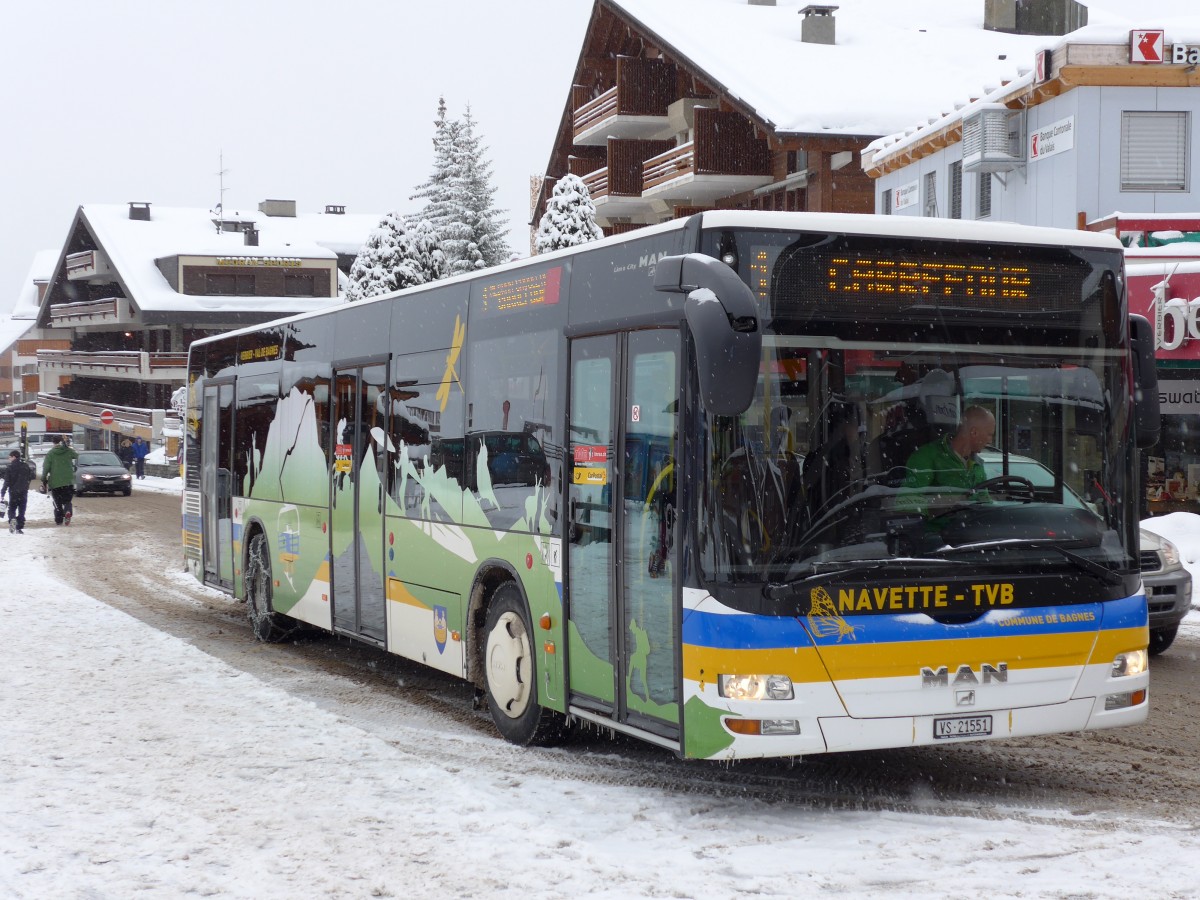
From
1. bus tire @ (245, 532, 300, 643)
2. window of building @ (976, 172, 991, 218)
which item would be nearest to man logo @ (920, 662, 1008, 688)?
bus tire @ (245, 532, 300, 643)

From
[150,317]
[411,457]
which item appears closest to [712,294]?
[411,457]

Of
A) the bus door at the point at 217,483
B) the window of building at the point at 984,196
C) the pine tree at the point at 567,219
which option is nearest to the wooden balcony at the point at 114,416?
the pine tree at the point at 567,219

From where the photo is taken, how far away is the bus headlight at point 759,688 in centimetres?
690

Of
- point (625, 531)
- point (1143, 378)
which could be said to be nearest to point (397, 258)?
point (625, 531)

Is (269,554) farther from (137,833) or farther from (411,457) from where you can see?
(137,833)

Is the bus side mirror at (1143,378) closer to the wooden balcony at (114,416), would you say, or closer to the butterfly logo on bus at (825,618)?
the butterfly logo on bus at (825,618)

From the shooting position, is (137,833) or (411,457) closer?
(137,833)

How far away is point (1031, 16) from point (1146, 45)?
23.6 metres

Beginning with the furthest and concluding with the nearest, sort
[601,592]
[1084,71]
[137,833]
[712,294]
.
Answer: [1084,71] → [601,592] → [137,833] → [712,294]

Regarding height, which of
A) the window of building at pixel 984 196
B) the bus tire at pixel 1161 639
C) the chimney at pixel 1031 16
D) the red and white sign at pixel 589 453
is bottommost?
the bus tire at pixel 1161 639

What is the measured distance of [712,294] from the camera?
6574 mm

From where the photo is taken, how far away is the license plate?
711 cm

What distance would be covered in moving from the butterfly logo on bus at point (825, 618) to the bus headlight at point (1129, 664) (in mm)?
1516

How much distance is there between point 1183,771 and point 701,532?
3299 millimetres
